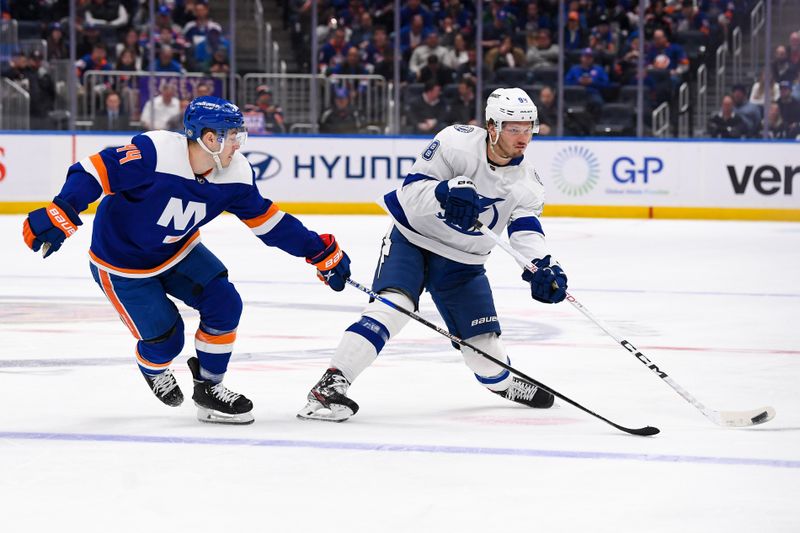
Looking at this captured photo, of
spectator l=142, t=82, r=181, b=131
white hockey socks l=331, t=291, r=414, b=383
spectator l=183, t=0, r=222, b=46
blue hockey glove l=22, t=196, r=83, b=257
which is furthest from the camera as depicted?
spectator l=183, t=0, r=222, b=46

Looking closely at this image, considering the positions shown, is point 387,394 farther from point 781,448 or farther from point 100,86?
point 100,86

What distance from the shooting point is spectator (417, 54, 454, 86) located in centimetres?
1316

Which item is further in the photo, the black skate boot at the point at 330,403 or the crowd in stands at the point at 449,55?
the crowd in stands at the point at 449,55

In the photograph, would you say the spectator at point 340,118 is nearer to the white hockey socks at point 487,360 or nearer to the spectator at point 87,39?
the spectator at point 87,39

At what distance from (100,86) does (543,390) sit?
919cm

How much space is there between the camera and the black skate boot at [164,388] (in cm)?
407

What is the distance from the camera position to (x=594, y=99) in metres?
12.9

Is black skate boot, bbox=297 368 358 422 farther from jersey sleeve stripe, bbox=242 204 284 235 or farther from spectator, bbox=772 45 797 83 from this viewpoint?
spectator, bbox=772 45 797 83

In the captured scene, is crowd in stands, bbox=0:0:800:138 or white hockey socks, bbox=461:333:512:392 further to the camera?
crowd in stands, bbox=0:0:800:138

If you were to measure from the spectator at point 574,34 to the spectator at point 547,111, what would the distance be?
0.60m

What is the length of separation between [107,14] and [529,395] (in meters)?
10.0

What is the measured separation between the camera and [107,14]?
43.7 ft

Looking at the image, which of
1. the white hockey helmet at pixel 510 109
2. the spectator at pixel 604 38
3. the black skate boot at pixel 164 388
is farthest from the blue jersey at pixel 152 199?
the spectator at pixel 604 38

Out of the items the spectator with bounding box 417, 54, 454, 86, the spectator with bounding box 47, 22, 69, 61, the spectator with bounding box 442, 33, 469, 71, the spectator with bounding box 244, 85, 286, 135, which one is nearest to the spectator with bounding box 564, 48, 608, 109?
the spectator with bounding box 442, 33, 469, 71
